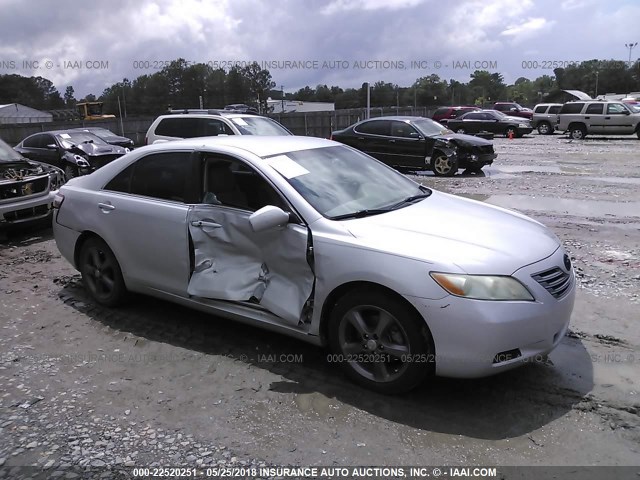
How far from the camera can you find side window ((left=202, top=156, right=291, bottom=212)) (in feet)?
12.7

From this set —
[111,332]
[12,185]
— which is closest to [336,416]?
[111,332]

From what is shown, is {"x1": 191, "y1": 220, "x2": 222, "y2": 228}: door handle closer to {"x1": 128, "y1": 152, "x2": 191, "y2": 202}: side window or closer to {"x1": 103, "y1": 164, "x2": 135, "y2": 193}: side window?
{"x1": 128, "y1": 152, "x2": 191, "y2": 202}: side window

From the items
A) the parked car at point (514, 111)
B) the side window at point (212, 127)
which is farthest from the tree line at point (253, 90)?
the side window at point (212, 127)

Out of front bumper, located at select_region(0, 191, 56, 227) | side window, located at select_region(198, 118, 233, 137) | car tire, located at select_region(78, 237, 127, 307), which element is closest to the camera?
car tire, located at select_region(78, 237, 127, 307)

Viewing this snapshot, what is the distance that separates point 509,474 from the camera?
270cm

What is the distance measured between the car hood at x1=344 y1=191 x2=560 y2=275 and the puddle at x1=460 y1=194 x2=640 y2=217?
572 centimetres

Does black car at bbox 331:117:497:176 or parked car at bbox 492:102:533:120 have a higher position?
parked car at bbox 492:102:533:120

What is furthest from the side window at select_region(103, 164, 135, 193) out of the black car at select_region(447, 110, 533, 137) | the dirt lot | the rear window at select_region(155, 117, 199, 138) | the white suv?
the black car at select_region(447, 110, 533, 137)

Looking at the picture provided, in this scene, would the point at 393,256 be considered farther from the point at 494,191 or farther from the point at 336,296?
the point at 494,191

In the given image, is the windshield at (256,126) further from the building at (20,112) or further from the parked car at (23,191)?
the building at (20,112)

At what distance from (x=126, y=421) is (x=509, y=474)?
87.8 inches

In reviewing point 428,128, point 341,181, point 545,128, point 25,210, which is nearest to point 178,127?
point 25,210

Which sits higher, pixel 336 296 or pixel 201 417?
pixel 336 296

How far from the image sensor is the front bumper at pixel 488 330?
9.90ft
